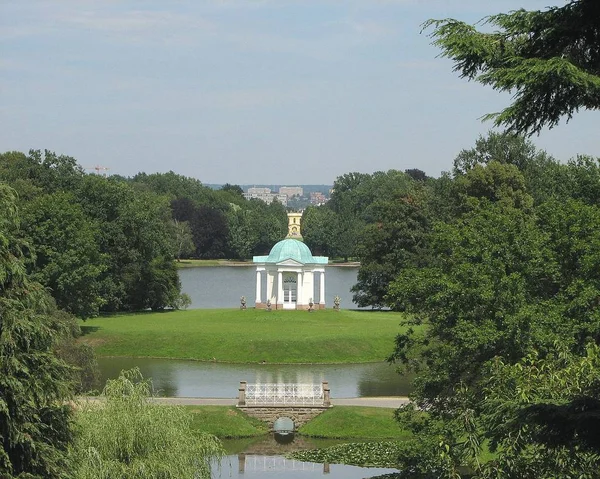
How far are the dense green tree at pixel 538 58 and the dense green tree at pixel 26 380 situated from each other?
36.1ft

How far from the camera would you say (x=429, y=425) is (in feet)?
96.1

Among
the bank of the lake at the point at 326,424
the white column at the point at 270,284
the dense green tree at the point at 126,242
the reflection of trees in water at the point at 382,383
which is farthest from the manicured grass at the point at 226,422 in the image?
the dense green tree at the point at 126,242

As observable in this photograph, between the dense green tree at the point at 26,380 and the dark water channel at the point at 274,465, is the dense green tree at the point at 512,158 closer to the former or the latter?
the dark water channel at the point at 274,465

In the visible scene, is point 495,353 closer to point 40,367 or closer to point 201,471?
point 201,471

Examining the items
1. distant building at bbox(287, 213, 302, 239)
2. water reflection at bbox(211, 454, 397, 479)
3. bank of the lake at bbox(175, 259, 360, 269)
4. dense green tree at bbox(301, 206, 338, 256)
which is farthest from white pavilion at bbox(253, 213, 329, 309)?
dense green tree at bbox(301, 206, 338, 256)

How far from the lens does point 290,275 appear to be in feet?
217

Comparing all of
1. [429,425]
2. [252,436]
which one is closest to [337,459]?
[252,436]

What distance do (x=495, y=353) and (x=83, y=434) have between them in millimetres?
11127

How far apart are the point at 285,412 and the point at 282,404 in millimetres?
305

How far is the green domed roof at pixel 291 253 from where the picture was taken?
214 ft

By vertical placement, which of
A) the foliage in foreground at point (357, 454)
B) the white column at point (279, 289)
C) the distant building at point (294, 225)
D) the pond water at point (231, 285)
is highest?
the distant building at point (294, 225)

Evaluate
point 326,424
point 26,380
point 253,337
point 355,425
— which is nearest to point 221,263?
point 253,337

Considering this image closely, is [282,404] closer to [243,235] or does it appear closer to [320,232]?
[320,232]

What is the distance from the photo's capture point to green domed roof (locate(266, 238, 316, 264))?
65250 millimetres
